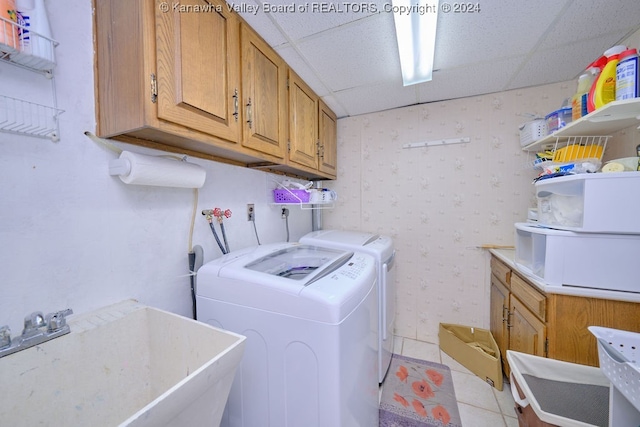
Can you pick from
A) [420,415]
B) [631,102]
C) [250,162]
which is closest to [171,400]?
[250,162]

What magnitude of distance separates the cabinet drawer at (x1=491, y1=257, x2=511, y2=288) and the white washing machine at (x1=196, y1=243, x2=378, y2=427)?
1.15m

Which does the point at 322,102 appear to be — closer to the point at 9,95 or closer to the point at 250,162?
the point at 250,162

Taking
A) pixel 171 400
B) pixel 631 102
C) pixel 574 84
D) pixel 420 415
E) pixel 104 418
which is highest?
pixel 574 84

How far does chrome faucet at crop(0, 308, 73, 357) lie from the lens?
23.8 inches

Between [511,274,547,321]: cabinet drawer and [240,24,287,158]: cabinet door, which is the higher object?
[240,24,287,158]: cabinet door

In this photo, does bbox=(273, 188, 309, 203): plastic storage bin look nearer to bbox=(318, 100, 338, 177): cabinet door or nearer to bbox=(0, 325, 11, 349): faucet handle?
bbox=(318, 100, 338, 177): cabinet door

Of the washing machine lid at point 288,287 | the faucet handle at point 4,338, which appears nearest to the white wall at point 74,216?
the faucet handle at point 4,338

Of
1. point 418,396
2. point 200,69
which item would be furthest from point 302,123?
point 418,396

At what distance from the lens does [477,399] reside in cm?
155

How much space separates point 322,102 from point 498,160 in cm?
166

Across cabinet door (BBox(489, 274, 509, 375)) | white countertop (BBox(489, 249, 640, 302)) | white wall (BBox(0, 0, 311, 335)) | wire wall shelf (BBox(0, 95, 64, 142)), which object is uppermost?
wire wall shelf (BBox(0, 95, 64, 142))

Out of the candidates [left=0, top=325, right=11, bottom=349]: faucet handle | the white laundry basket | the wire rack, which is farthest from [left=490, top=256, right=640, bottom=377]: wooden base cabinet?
[left=0, top=325, right=11, bottom=349]: faucet handle

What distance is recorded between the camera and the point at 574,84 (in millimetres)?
1742

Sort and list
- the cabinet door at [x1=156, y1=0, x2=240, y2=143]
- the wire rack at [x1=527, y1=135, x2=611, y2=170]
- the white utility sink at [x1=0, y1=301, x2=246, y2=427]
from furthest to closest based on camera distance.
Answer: the wire rack at [x1=527, y1=135, x2=611, y2=170]
the cabinet door at [x1=156, y1=0, x2=240, y2=143]
the white utility sink at [x1=0, y1=301, x2=246, y2=427]
